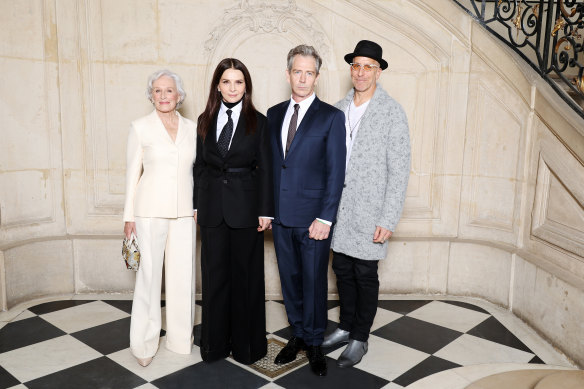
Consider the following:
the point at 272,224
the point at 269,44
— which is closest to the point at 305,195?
the point at 272,224

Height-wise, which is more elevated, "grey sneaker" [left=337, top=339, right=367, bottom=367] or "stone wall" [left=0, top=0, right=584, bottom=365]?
"stone wall" [left=0, top=0, right=584, bottom=365]

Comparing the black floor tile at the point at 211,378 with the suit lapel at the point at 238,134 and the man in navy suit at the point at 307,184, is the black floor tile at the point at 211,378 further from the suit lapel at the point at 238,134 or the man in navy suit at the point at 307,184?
the suit lapel at the point at 238,134

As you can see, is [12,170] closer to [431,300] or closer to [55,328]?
[55,328]

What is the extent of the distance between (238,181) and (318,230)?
20.0 inches

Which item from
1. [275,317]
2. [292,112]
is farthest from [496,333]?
[292,112]

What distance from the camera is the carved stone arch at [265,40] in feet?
11.9

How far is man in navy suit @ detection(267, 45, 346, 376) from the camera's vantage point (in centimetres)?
246

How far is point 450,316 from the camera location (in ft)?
11.3

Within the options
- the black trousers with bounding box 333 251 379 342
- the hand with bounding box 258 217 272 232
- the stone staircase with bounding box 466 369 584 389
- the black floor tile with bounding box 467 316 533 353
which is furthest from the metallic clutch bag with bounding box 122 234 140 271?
the black floor tile with bounding box 467 316 533 353

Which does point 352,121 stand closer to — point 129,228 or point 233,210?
point 233,210

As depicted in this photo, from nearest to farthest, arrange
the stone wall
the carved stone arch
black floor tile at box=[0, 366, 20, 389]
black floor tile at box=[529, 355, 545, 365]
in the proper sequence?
black floor tile at box=[0, 366, 20, 389] → black floor tile at box=[529, 355, 545, 365] → the stone wall → the carved stone arch

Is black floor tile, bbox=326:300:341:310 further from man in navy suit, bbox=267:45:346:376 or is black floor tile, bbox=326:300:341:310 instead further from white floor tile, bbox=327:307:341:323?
man in navy suit, bbox=267:45:346:376

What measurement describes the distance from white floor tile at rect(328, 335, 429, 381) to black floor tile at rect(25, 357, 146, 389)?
1.16 metres

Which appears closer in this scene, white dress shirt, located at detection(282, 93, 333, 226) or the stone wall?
white dress shirt, located at detection(282, 93, 333, 226)
